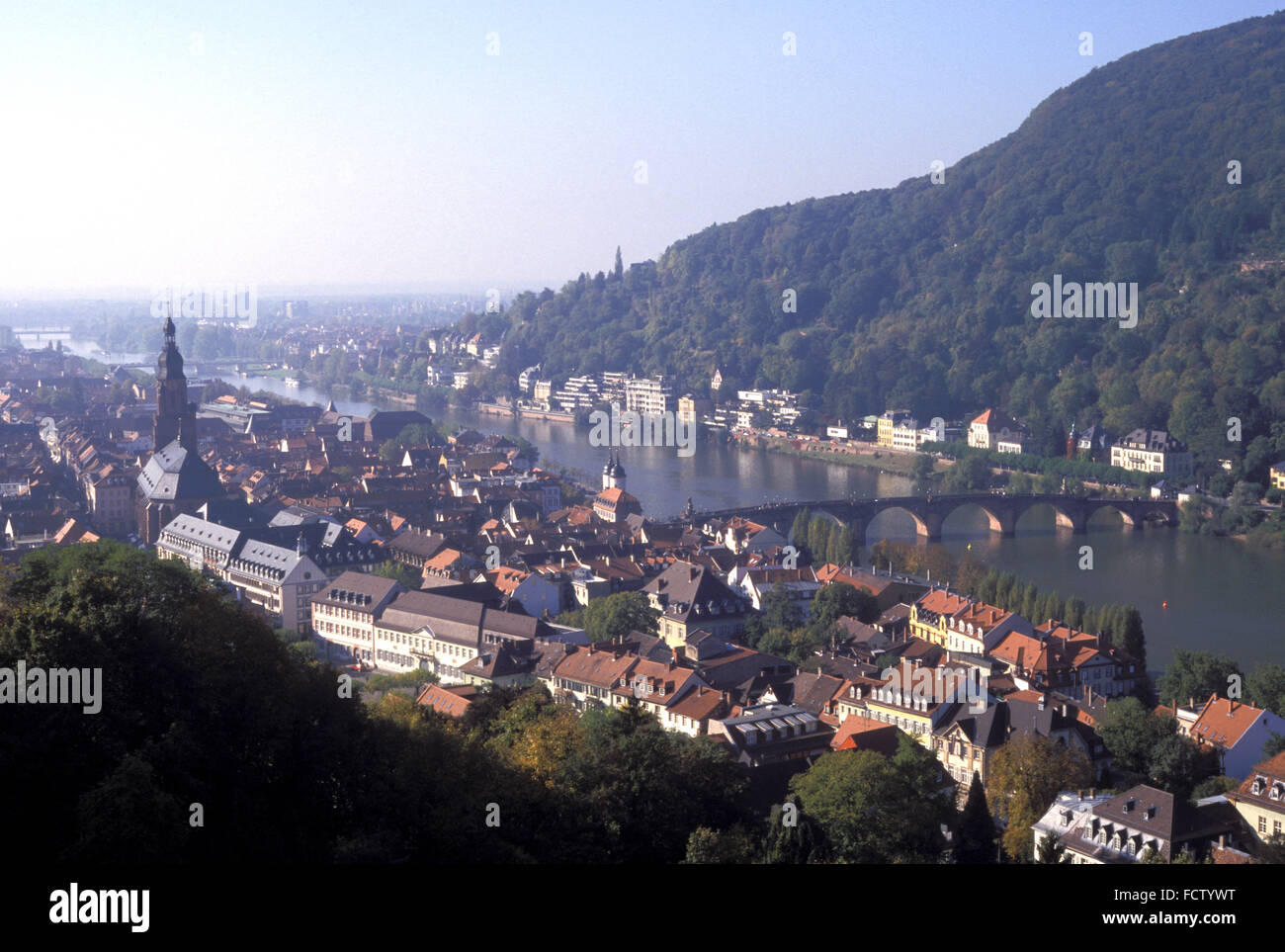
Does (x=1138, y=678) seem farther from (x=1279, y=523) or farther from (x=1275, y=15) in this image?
(x=1275, y=15)

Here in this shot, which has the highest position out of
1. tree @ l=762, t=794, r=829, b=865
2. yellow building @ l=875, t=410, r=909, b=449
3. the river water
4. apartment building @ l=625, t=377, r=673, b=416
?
apartment building @ l=625, t=377, r=673, b=416

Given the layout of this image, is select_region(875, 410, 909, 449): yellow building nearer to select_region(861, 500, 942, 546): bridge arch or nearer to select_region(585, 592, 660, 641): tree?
select_region(861, 500, 942, 546): bridge arch

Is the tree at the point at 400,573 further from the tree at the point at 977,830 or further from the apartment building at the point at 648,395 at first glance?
the apartment building at the point at 648,395

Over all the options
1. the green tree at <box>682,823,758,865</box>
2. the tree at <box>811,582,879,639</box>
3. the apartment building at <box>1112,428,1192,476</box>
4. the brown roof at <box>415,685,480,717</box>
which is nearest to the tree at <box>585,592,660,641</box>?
the tree at <box>811,582,879,639</box>

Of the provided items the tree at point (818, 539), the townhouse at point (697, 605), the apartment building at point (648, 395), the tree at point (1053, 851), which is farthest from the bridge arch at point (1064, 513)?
the apartment building at point (648, 395)

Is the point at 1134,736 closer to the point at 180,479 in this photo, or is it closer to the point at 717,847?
the point at 717,847
